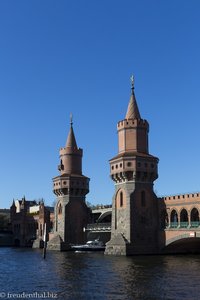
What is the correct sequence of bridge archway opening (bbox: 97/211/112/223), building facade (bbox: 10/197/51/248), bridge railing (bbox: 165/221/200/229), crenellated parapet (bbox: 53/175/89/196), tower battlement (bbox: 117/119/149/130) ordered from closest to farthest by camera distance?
1. bridge railing (bbox: 165/221/200/229)
2. tower battlement (bbox: 117/119/149/130)
3. crenellated parapet (bbox: 53/175/89/196)
4. bridge archway opening (bbox: 97/211/112/223)
5. building facade (bbox: 10/197/51/248)

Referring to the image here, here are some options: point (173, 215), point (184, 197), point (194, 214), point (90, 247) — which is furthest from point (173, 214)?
point (90, 247)

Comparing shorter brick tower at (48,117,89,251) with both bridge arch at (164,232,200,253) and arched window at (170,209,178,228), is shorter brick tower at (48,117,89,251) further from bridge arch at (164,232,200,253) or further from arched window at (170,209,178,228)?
bridge arch at (164,232,200,253)

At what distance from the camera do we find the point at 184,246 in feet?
248

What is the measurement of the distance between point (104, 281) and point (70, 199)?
179 ft

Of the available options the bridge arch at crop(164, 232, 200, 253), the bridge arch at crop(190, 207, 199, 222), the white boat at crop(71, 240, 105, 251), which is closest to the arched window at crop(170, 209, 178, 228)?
the bridge arch at crop(164, 232, 200, 253)

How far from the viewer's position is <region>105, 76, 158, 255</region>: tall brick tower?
7269 cm

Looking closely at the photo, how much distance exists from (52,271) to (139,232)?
25082 mm

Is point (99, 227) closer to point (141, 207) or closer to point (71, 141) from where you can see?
point (141, 207)

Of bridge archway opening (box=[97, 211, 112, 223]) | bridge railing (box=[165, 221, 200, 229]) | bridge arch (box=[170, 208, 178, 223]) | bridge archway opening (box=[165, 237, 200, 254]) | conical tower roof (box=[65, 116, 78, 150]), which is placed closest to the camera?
bridge railing (box=[165, 221, 200, 229])

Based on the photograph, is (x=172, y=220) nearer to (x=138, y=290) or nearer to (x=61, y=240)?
(x=61, y=240)

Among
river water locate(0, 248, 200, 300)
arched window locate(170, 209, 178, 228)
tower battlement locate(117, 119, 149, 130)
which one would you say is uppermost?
tower battlement locate(117, 119, 149, 130)

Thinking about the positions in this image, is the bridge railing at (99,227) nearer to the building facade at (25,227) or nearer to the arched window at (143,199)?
the arched window at (143,199)

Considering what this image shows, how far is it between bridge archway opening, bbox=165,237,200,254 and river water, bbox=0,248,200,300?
15.1 metres

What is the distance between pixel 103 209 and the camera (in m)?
110
